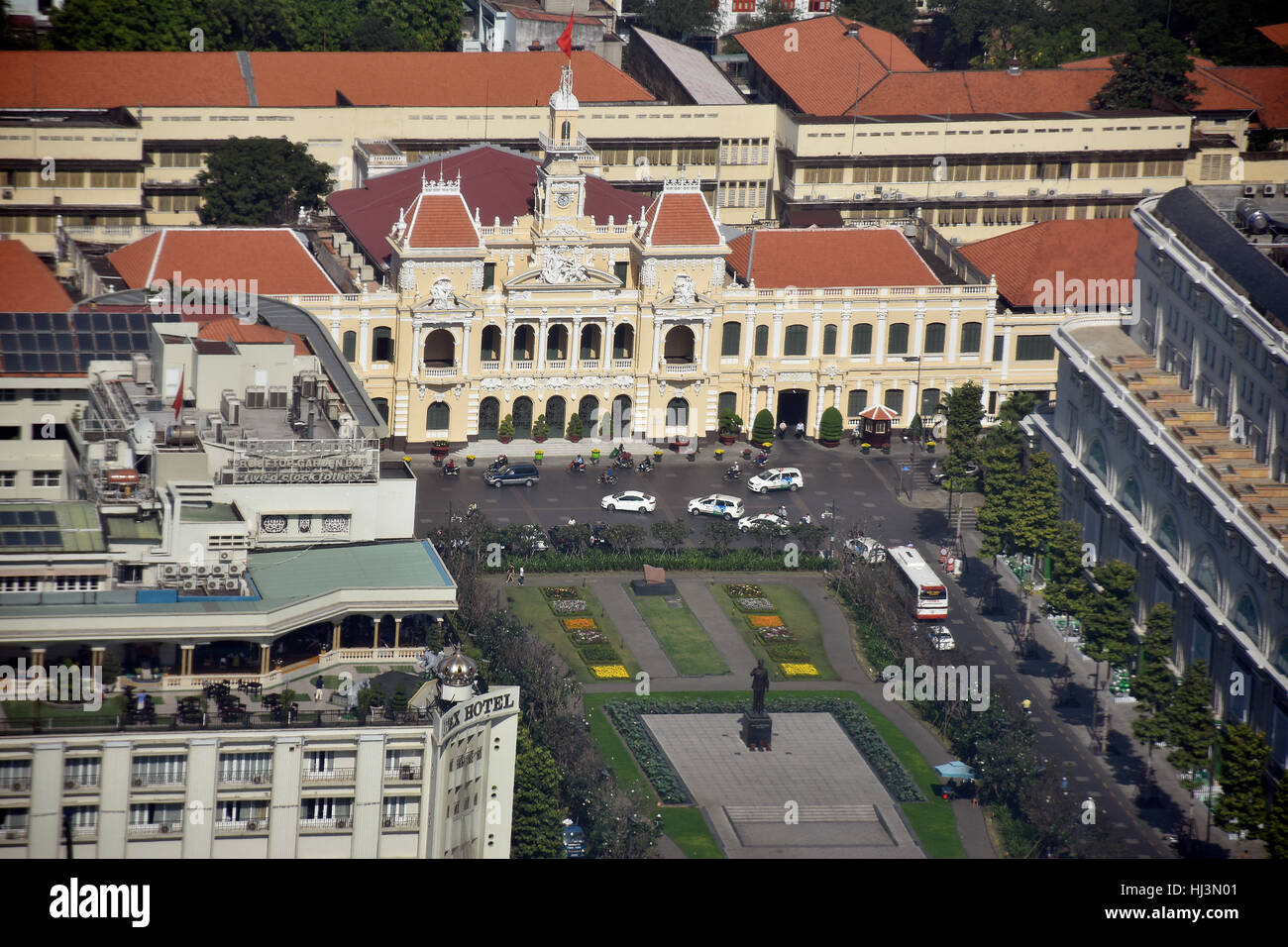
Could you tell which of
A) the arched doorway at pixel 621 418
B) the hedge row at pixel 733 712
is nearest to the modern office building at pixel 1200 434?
the hedge row at pixel 733 712

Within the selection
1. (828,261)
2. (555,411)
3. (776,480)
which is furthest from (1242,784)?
(828,261)

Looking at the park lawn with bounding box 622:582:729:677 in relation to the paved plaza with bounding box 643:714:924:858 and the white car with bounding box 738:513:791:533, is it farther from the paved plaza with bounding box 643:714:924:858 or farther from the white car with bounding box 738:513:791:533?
the white car with bounding box 738:513:791:533

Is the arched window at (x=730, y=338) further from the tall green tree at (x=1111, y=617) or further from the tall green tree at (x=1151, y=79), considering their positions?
the tall green tree at (x=1151, y=79)

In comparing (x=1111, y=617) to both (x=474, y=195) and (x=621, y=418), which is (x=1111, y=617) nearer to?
(x=621, y=418)

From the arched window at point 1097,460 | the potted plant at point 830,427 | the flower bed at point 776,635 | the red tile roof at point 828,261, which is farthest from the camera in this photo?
the red tile roof at point 828,261

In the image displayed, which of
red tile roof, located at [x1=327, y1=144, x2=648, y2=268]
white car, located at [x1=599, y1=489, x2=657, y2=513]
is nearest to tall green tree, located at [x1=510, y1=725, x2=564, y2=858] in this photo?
white car, located at [x1=599, y1=489, x2=657, y2=513]

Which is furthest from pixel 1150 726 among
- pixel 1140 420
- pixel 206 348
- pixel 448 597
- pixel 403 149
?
pixel 403 149
